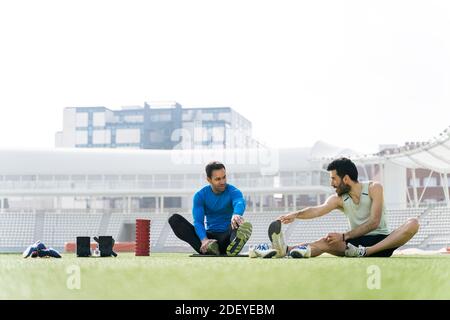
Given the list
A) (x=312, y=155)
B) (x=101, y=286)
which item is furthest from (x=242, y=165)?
(x=101, y=286)

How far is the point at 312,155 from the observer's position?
32.2 m

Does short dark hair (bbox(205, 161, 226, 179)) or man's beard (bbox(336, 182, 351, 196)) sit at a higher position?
short dark hair (bbox(205, 161, 226, 179))

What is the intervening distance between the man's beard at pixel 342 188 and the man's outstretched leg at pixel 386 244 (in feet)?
1.21

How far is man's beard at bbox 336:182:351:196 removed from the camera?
15.1 feet

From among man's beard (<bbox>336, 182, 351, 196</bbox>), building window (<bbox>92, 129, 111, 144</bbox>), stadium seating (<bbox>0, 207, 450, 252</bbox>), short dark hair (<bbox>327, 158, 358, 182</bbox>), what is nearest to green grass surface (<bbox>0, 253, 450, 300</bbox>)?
short dark hair (<bbox>327, 158, 358, 182</bbox>)

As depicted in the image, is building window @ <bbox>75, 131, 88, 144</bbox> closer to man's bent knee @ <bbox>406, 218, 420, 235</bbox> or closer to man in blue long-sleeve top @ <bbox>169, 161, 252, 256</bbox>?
man in blue long-sleeve top @ <bbox>169, 161, 252, 256</bbox>

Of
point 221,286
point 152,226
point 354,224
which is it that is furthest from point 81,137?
point 221,286

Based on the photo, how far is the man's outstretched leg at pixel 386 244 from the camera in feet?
14.9

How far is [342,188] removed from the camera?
463 cm

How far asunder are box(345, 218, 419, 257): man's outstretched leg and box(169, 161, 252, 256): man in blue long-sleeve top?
824 millimetres

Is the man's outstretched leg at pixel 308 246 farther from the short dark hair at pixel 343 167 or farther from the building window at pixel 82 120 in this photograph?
the building window at pixel 82 120

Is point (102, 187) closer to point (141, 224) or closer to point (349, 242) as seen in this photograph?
point (141, 224)

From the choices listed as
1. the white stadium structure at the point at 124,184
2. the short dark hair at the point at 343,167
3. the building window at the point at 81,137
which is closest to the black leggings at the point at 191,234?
the short dark hair at the point at 343,167
